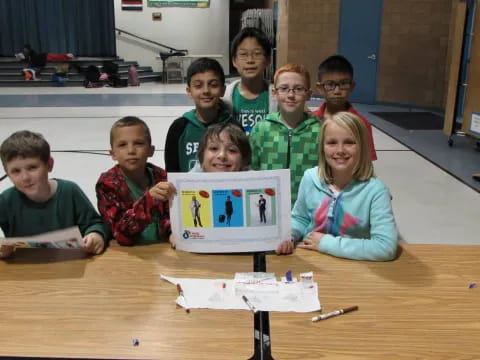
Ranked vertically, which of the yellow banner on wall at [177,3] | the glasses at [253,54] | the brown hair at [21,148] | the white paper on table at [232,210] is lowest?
the white paper on table at [232,210]

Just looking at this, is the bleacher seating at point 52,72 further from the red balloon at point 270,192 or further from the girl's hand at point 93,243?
the red balloon at point 270,192

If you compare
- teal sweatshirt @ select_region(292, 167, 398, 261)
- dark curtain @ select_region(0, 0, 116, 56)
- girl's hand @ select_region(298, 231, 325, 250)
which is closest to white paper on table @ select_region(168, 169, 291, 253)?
girl's hand @ select_region(298, 231, 325, 250)

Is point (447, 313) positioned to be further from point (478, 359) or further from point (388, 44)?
point (388, 44)

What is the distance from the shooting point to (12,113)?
849cm

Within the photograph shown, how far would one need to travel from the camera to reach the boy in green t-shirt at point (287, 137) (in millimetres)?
2400

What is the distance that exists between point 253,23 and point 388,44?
533cm

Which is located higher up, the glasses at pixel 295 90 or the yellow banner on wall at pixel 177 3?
the yellow banner on wall at pixel 177 3

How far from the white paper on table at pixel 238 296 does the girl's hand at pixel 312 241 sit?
27 centimetres

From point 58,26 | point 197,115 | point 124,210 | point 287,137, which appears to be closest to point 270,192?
point 124,210

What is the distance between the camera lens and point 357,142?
1827 mm

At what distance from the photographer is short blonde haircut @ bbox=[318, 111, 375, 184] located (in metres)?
1.83

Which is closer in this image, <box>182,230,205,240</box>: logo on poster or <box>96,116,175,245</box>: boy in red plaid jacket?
<box>182,230,205,240</box>: logo on poster

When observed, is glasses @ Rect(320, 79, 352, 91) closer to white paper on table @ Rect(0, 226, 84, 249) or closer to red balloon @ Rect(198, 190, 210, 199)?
red balloon @ Rect(198, 190, 210, 199)

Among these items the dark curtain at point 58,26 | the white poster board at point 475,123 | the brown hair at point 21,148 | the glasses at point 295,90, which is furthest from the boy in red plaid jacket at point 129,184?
the dark curtain at point 58,26
